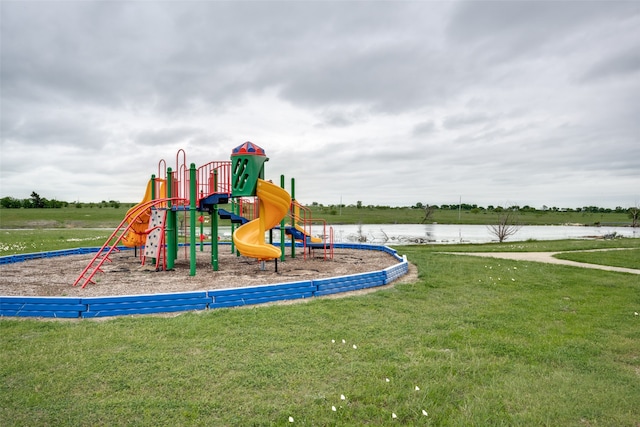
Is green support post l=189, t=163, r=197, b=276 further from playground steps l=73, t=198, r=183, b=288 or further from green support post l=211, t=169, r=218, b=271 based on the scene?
green support post l=211, t=169, r=218, b=271

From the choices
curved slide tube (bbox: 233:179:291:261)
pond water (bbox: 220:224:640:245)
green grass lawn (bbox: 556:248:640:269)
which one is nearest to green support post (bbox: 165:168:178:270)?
curved slide tube (bbox: 233:179:291:261)

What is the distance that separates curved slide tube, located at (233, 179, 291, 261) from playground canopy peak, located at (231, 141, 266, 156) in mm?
1030

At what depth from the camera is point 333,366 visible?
597 centimetres

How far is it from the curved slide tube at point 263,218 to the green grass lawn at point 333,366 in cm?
541

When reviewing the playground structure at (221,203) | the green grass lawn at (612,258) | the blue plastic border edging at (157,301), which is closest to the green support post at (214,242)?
the playground structure at (221,203)

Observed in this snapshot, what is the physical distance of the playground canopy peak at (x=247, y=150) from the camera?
1477 cm

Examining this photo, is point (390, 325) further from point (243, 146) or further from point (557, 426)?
point (243, 146)

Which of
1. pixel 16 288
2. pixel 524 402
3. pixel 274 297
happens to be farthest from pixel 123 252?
pixel 524 402

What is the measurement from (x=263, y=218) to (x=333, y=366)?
31.9 ft

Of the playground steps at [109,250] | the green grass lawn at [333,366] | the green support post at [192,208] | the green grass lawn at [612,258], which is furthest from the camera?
the green grass lawn at [612,258]

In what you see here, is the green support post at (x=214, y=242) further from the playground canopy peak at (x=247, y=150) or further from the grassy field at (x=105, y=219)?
the grassy field at (x=105, y=219)

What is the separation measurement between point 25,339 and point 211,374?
12.8 ft

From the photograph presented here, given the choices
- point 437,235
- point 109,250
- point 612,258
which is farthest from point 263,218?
point 437,235

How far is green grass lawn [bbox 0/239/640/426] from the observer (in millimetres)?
4730
